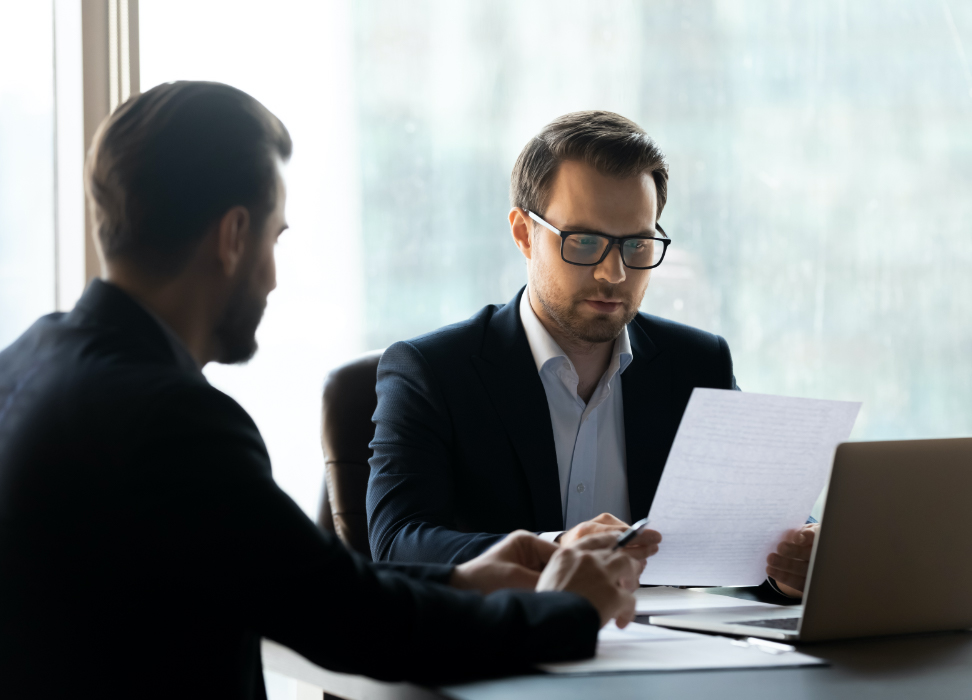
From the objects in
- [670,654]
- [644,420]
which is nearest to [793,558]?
[670,654]

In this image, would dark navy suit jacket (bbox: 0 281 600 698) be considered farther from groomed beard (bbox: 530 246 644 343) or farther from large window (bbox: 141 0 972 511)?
large window (bbox: 141 0 972 511)

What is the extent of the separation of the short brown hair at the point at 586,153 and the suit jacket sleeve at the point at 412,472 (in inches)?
15.8

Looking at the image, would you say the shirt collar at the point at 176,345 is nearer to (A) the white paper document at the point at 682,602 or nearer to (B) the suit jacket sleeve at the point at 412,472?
(B) the suit jacket sleeve at the point at 412,472

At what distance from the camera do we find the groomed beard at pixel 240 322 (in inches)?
41.2

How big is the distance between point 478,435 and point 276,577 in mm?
814

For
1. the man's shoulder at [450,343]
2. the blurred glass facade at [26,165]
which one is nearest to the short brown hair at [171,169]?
the man's shoulder at [450,343]

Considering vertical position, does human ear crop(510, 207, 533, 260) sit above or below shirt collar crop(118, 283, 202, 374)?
above

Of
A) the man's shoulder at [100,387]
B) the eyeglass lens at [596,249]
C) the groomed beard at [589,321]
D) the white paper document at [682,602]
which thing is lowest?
the white paper document at [682,602]

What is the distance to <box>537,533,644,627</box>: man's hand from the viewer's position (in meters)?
1.00

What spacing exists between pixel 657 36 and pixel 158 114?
187 centimetres

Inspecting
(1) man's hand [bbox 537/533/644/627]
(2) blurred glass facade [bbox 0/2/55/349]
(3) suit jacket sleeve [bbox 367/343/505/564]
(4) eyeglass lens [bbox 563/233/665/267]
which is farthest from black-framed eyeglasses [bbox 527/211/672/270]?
(2) blurred glass facade [bbox 0/2/55/349]

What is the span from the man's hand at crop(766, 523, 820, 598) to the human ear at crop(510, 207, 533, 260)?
0.80 m

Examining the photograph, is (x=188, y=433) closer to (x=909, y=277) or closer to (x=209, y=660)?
(x=209, y=660)

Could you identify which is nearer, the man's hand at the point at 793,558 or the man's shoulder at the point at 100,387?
the man's shoulder at the point at 100,387
